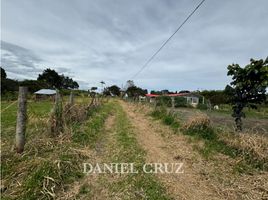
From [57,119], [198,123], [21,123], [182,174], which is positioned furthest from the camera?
[198,123]

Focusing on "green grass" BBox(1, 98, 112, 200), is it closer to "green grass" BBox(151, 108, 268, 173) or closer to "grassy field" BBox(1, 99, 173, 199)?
"grassy field" BBox(1, 99, 173, 199)

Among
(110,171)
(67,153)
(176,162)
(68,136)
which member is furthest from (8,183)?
(176,162)

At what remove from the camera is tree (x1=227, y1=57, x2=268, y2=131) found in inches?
212

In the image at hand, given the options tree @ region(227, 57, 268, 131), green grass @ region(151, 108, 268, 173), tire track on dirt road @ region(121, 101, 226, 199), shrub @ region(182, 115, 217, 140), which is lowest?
tire track on dirt road @ region(121, 101, 226, 199)

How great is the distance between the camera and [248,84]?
5676 millimetres

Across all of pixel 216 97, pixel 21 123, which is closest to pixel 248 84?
pixel 21 123

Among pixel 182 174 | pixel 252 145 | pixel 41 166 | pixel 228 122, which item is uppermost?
pixel 252 145

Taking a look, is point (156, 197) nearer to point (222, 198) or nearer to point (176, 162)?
point (222, 198)

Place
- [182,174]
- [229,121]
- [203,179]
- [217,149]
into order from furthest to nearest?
[229,121]
[217,149]
[182,174]
[203,179]

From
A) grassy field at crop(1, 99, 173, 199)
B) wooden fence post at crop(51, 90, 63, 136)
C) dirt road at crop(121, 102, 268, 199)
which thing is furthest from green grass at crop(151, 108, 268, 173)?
wooden fence post at crop(51, 90, 63, 136)

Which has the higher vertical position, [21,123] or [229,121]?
[21,123]

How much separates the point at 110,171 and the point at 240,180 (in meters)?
2.48

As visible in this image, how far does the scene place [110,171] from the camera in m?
3.80

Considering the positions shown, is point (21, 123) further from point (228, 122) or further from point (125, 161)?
point (228, 122)
